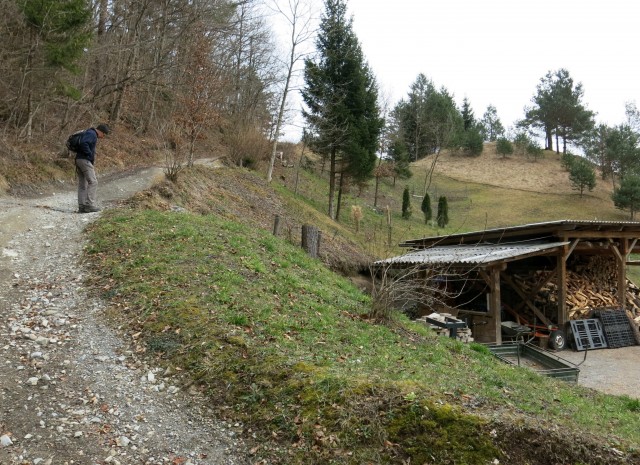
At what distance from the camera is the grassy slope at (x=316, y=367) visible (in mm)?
4223

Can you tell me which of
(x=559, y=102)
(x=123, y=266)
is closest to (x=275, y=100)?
(x=123, y=266)

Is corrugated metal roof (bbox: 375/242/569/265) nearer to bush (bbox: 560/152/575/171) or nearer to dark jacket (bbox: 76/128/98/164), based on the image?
dark jacket (bbox: 76/128/98/164)

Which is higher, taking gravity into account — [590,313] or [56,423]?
[56,423]

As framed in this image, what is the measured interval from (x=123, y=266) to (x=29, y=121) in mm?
9537

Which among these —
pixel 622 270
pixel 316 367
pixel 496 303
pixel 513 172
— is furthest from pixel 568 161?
pixel 316 367

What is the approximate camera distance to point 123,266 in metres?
8.05

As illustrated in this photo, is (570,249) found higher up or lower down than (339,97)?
lower down

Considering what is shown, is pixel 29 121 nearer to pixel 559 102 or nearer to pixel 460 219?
pixel 460 219

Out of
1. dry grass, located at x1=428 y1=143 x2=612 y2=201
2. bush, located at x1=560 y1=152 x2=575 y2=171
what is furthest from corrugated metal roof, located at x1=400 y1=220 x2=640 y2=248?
bush, located at x1=560 y1=152 x2=575 y2=171

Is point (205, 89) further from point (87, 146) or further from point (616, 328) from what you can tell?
point (616, 328)

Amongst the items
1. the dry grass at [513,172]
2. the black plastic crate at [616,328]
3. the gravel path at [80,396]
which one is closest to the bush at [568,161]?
the dry grass at [513,172]

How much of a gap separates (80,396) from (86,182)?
7.52 meters

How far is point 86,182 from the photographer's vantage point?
435 inches

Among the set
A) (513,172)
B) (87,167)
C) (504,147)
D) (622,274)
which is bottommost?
(622,274)
